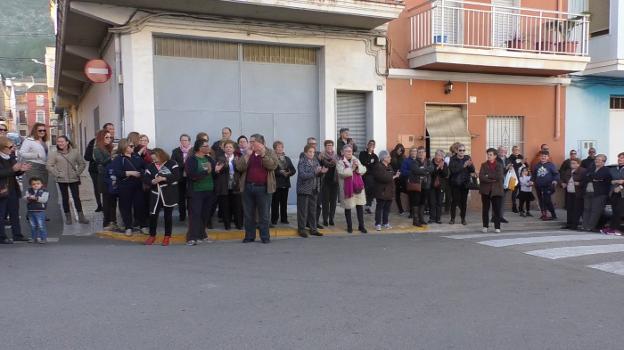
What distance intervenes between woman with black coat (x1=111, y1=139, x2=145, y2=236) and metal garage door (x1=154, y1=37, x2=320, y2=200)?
226 cm

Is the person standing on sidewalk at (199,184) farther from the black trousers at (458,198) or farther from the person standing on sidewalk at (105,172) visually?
the black trousers at (458,198)

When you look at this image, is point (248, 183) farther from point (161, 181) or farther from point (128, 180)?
point (128, 180)

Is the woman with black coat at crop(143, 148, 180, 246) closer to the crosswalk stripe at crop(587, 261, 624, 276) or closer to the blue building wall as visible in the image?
the crosswalk stripe at crop(587, 261, 624, 276)

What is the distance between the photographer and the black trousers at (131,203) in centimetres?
954

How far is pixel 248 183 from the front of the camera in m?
9.45

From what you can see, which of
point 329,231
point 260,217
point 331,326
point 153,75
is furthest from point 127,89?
point 331,326

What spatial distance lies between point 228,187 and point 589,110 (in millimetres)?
11747

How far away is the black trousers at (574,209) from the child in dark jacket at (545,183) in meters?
0.77

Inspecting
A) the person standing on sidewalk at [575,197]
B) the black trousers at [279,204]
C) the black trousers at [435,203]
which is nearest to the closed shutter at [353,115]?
the black trousers at [435,203]

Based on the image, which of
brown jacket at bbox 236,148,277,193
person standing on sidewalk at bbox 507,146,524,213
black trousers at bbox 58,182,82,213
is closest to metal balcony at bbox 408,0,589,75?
person standing on sidewalk at bbox 507,146,524,213

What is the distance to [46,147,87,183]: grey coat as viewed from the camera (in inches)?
400

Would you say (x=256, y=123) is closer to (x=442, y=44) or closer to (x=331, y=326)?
(x=442, y=44)

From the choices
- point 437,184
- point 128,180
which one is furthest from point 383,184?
point 128,180

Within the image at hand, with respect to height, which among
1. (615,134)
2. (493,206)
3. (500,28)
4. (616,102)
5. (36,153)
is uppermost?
(500,28)
